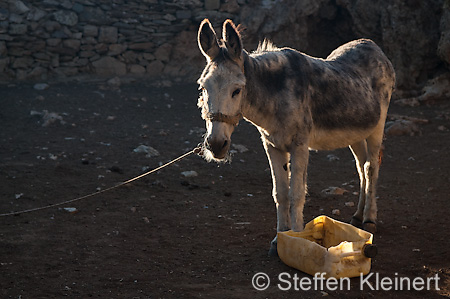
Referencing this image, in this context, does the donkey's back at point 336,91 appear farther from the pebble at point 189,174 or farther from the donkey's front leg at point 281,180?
the pebble at point 189,174

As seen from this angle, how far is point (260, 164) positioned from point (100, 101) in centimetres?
416

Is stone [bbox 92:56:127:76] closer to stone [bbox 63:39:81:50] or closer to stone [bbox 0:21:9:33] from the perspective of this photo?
stone [bbox 63:39:81:50]

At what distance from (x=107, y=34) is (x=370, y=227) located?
8324mm

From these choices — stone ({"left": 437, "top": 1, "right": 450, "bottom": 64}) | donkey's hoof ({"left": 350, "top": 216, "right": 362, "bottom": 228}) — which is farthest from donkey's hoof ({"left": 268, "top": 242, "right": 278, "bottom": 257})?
stone ({"left": 437, "top": 1, "right": 450, "bottom": 64})

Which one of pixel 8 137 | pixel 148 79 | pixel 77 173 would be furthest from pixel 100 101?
pixel 77 173

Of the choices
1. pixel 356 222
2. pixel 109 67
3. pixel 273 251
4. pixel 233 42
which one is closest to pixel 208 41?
pixel 233 42

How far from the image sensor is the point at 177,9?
12.4 metres

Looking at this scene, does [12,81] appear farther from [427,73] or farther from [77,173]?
[427,73]

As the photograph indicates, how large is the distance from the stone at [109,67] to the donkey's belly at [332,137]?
25.9 ft

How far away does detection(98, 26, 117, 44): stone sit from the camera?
11.9 m

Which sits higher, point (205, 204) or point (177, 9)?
point (177, 9)

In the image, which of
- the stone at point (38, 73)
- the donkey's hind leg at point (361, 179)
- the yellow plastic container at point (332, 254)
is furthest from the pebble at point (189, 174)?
the stone at point (38, 73)

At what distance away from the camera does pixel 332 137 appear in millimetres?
4848

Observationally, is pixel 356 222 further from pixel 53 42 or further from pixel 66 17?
pixel 66 17
